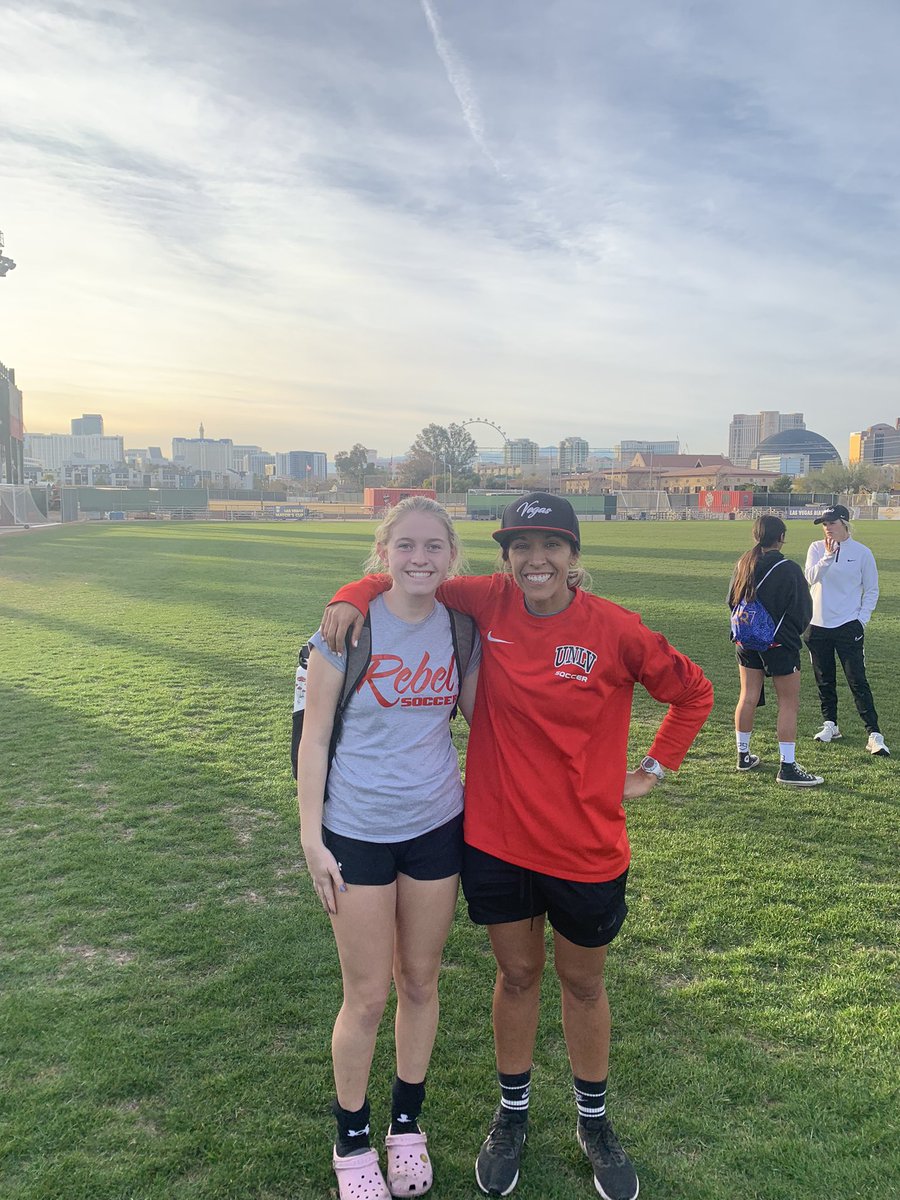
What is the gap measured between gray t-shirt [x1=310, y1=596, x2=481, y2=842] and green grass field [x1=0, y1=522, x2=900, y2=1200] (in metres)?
1.18

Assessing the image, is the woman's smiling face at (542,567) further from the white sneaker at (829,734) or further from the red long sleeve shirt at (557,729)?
the white sneaker at (829,734)

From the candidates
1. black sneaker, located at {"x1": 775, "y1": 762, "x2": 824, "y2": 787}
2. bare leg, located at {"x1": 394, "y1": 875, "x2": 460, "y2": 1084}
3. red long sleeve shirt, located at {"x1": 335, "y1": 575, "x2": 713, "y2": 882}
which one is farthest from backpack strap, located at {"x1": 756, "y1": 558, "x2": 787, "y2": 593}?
bare leg, located at {"x1": 394, "y1": 875, "x2": 460, "y2": 1084}

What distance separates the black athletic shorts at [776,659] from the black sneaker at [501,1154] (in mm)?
4067

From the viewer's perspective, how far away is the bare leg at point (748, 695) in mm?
6098

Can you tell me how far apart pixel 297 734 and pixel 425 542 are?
71 cm

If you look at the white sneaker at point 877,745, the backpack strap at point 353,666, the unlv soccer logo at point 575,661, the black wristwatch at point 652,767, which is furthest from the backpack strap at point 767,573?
the backpack strap at point 353,666

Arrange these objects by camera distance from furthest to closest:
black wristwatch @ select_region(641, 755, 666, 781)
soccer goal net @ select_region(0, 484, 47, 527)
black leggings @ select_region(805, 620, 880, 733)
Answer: soccer goal net @ select_region(0, 484, 47, 527) → black leggings @ select_region(805, 620, 880, 733) → black wristwatch @ select_region(641, 755, 666, 781)

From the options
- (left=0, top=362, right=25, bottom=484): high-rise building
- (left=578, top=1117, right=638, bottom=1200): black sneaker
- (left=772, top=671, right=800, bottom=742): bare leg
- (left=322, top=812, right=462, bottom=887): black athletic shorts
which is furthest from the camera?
(left=0, top=362, right=25, bottom=484): high-rise building

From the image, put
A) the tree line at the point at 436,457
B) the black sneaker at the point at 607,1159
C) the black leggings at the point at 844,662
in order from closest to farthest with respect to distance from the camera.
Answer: the black sneaker at the point at 607,1159 → the black leggings at the point at 844,662 → the tree line at the point at 436,457

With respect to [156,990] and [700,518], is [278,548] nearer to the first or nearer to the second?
[156,990]

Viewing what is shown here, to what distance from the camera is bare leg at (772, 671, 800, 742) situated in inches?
231

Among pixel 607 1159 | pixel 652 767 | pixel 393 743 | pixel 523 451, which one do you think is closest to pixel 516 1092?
pixel 607 1159

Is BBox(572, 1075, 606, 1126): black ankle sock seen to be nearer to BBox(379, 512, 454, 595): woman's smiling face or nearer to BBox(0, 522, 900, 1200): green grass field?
BBox(0, 522, 900, 1200): green grass field

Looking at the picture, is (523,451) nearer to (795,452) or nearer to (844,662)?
(795,452)
